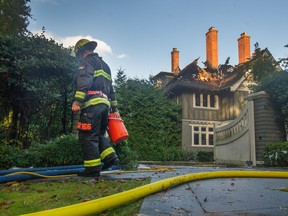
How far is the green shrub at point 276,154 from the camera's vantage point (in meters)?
8.20

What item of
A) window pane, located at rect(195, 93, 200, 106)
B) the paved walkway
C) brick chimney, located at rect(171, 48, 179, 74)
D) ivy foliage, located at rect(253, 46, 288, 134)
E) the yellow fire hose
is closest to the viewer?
the yellow fire hose

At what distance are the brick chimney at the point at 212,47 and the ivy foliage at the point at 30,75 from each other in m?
19.9

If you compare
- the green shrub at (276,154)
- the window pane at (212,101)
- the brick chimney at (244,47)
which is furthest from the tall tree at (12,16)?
the brick chimney at (244,47)

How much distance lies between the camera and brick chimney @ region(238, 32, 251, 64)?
25.4m

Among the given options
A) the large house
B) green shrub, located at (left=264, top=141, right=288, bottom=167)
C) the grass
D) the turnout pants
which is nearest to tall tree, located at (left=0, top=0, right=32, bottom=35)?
the large house

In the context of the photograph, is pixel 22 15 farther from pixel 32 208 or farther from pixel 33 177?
pixel 32 208

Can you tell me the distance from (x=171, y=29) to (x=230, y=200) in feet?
34.6

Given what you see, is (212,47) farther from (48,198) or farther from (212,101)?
(48,198)

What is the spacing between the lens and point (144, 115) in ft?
63.8

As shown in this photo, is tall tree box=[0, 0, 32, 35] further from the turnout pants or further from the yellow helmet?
the turnout pants

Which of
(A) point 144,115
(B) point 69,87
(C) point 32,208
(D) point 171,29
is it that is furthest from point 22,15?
(C) point 32,208

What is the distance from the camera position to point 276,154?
8.31 meters

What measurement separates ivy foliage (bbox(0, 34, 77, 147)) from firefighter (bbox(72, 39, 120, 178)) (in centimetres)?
238

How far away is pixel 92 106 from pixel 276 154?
20.5 ft
